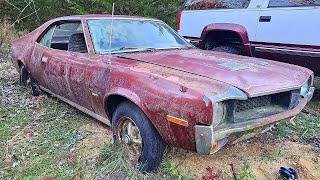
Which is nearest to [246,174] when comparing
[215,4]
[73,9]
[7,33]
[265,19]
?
[265,19]

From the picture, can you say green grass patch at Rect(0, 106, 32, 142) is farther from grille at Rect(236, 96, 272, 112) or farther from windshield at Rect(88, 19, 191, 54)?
grille at Rect(236, 96, 272, 112)

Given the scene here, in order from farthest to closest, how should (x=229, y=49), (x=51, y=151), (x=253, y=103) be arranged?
(x=229, y=49), (x=51, y=151), (x=253, y=103)

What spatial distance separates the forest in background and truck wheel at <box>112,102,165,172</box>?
7040mm

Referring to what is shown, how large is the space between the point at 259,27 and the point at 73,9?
6.24 meters

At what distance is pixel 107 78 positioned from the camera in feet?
12.3

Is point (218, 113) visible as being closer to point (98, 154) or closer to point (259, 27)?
point (98, 154)

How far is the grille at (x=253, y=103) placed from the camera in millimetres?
3271

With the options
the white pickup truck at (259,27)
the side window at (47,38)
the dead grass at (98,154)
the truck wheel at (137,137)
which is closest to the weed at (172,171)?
the dead grass at (98,154)

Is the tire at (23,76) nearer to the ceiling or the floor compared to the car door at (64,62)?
nearer to the floor

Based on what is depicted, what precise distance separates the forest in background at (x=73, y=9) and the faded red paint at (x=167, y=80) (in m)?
5.93

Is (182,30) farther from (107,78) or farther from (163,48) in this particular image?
(107,78)

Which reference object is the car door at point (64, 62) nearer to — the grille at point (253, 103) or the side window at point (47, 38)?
the side window at point (47, 38)

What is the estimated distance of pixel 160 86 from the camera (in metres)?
3.20

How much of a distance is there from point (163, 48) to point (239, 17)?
214 cm
